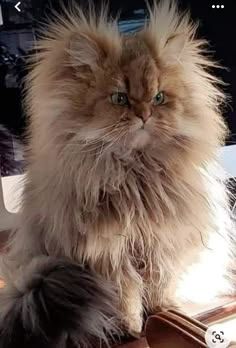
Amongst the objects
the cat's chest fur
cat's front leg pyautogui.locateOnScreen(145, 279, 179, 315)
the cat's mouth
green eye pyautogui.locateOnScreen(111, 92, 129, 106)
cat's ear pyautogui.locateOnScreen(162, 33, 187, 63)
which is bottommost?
cat's front leg pyautogui.locateOnScreen(145, 279, 179, 315)

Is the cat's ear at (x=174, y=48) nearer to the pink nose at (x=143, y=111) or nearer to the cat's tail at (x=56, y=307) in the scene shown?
the pink nose at (x=143, y=111)

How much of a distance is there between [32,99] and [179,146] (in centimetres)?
27

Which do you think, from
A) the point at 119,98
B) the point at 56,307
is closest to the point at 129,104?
the point at 119,98

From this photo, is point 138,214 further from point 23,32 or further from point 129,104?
point 23,32

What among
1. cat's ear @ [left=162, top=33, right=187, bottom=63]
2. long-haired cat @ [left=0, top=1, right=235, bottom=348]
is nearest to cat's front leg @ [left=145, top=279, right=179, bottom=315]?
long-haired cat @ [left=0, top=1, right=235, bottom=348]

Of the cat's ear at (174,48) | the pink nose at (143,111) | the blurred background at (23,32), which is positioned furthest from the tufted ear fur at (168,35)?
the blurred background at (23,32)

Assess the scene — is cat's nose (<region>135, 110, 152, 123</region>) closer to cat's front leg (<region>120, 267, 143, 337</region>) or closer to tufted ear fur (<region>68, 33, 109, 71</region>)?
tufted ear fur (<region>68, 33, 109, 71</region>)

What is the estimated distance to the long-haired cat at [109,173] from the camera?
2.86 feet

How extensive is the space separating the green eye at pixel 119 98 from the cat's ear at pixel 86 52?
6cm

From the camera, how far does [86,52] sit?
0.87 m

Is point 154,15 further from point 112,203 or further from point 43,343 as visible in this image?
point 43,343

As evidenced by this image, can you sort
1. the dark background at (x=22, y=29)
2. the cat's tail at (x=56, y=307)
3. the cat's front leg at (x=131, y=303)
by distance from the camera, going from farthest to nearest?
the dark background at (x=22, y=29) < the cat's front leg at (x=131, y=303) < the cat's tail at (x=56, y=307)

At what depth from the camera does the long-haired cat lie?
87 centimetres

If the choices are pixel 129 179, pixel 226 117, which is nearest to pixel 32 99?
pixel 129 179
